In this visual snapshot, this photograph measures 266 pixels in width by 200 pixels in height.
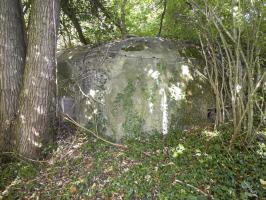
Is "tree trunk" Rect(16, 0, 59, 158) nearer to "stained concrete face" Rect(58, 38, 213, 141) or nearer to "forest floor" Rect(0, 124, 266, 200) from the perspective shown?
"forest floor" Rect(0, 124, 266, 200)

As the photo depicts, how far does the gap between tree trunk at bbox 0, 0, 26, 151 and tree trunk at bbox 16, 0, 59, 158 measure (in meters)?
0.24

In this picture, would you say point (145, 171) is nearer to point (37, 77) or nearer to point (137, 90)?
point (137, 90)

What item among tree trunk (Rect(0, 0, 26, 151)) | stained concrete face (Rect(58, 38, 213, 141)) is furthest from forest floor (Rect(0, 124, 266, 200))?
tree trunk (Rect(0, 0, 26, 151))

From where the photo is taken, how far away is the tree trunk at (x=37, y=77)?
4117 mm

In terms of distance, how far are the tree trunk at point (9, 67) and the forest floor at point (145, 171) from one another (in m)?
0.56

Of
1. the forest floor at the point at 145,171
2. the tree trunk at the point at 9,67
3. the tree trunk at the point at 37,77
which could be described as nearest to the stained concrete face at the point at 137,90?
the forest floor at the point at 145,171

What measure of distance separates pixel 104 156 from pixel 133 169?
1.99 feet

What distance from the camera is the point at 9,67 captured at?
14.1ft

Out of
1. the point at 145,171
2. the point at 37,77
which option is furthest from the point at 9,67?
the point at 145,171

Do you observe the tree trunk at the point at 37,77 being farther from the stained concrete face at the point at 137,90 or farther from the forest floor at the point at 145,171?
the stained concrete face at the point at 137,90

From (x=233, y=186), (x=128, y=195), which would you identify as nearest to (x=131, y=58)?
(x=128, y=195)

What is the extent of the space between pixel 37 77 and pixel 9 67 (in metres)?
0.59

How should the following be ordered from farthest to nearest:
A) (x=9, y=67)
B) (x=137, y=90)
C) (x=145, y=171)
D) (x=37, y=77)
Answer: (x=137, y=90)
(x=9, y=67)
(x=37, y=77)
(x=145, y=171)

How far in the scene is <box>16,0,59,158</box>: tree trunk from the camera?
412 centimetres
